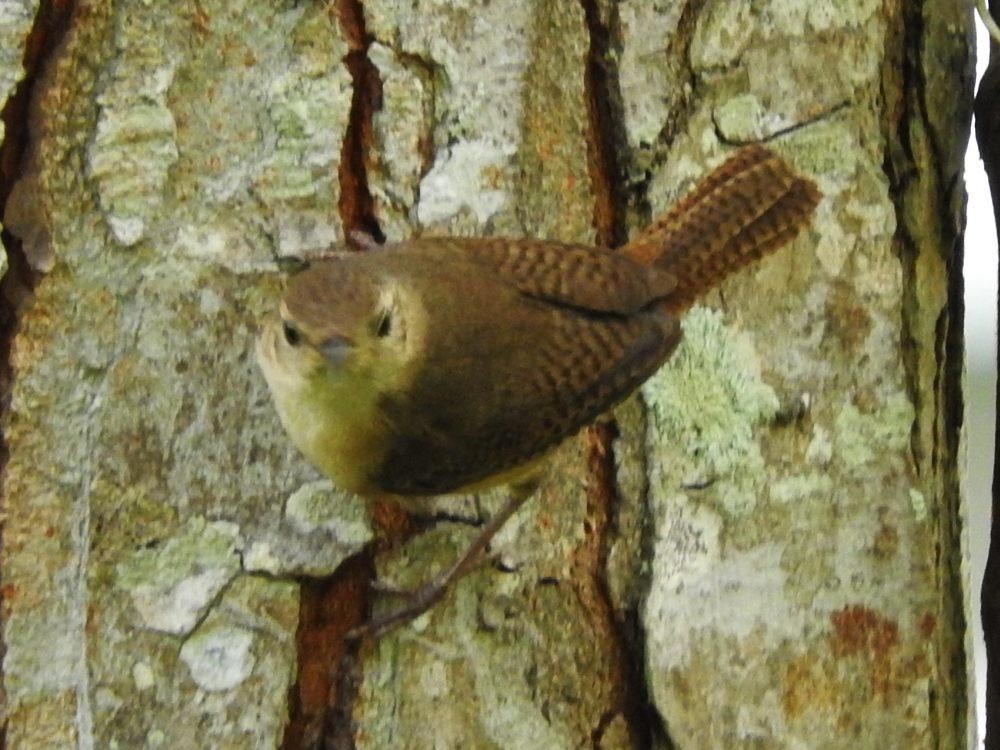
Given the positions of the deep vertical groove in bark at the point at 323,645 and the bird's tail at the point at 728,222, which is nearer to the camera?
the deep vertical groove in bark at the point at 323,645

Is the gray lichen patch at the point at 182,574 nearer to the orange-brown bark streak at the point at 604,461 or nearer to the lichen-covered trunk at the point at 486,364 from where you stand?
the lichen-covered trunk at the point at 486,364

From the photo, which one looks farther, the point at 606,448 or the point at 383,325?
the point at 606,448

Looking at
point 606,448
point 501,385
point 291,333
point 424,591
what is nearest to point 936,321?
point 606,448

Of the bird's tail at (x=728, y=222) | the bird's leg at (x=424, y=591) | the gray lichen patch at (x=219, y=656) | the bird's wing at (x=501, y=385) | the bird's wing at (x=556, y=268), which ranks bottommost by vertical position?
the gray lichen patch at (x=219, y=656)

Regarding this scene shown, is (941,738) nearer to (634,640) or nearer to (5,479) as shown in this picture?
(634,640)

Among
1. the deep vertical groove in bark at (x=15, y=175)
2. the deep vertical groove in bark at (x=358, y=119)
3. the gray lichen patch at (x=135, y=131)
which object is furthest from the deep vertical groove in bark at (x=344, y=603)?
the deep vertical groove in bark at (x=15, y=175)

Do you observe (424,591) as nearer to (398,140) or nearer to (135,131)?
(398,140)

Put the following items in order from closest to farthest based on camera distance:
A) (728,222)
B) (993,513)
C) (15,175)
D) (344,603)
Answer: (15,175) → (344,603) → (728,222) → (993,513)

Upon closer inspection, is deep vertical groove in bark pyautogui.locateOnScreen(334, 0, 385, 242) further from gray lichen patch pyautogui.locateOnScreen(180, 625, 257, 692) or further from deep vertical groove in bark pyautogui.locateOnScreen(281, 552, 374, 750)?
gray lichen patch pyautogui.locateOnScreen(180, 625, 257, 692)
